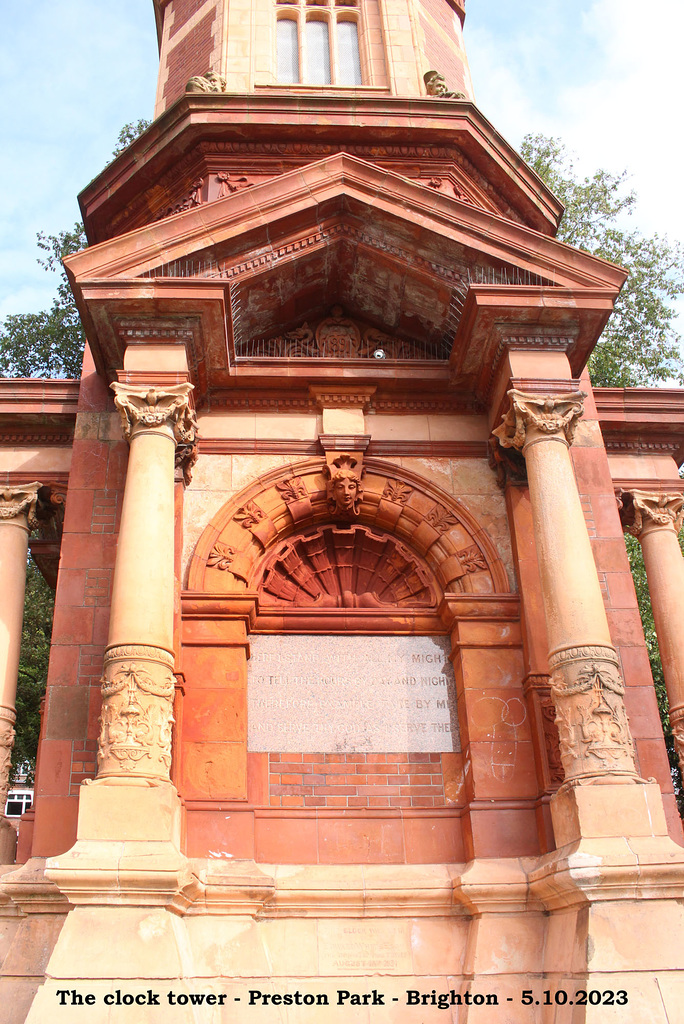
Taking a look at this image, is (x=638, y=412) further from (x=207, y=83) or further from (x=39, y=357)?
(x=39, y=357)

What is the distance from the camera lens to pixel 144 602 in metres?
8.41

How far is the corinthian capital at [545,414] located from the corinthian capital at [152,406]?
3.56 m

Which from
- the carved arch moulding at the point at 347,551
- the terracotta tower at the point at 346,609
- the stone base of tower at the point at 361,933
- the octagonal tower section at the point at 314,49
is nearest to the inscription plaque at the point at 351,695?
the terracotta tower at the point at 346,609

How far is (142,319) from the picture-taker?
10109 mm

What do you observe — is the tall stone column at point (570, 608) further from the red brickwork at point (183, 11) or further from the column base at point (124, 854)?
the red brickwork at point (183, 11)

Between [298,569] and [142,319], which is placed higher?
[142,319]

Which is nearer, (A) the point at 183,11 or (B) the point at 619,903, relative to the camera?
(B) the point at 619,903

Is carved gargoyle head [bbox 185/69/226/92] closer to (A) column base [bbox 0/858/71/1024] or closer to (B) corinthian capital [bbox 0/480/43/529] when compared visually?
(B) corinthian capital [bbox 0/480/43/529]

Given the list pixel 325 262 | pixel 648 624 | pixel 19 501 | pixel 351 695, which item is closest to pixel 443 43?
pixel 325 262

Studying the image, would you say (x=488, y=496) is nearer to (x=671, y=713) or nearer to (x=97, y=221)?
(x=671, y=713)

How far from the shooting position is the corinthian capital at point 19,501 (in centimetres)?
1138

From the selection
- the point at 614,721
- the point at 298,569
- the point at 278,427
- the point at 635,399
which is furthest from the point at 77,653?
Result: the point at 635,399

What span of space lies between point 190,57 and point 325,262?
6973 mm

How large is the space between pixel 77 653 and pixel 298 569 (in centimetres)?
285
